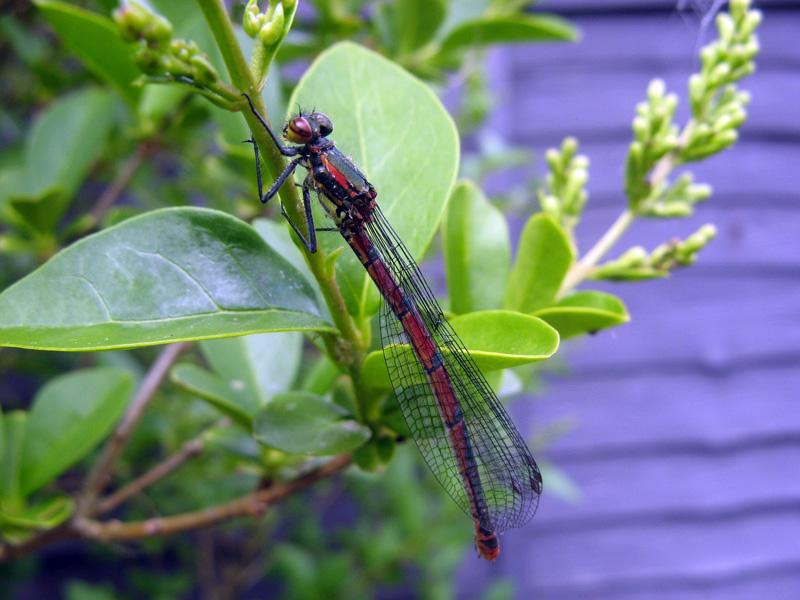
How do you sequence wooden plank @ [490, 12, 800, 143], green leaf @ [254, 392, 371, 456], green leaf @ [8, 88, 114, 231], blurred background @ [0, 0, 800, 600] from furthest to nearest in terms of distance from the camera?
wooden plank @ [490, 12, 800, 143] → blurred background @ [0, 0, 800, 600] → green leaf @ [8, 88, 114, 231] → green leaf @ [254, 392, 371, 456]

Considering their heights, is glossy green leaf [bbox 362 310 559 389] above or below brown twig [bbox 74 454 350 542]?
above

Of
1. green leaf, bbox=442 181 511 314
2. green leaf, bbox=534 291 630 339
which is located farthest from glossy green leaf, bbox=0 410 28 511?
green leaf, bbox=534 291 630 339

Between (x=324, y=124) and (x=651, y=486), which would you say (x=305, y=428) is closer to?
(x=324, y=124)

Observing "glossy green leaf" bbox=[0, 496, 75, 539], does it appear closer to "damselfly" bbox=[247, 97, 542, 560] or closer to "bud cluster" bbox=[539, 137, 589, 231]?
"damselfly" bbox=[247, 97, 542, 560]

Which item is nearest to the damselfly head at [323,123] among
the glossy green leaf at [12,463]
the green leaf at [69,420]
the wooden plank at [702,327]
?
the green leaf at [69,420]

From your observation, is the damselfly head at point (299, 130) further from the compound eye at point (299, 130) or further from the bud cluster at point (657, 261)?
the bud cluster at point (657, 261)

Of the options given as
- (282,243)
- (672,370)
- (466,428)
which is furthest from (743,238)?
(282,243)
